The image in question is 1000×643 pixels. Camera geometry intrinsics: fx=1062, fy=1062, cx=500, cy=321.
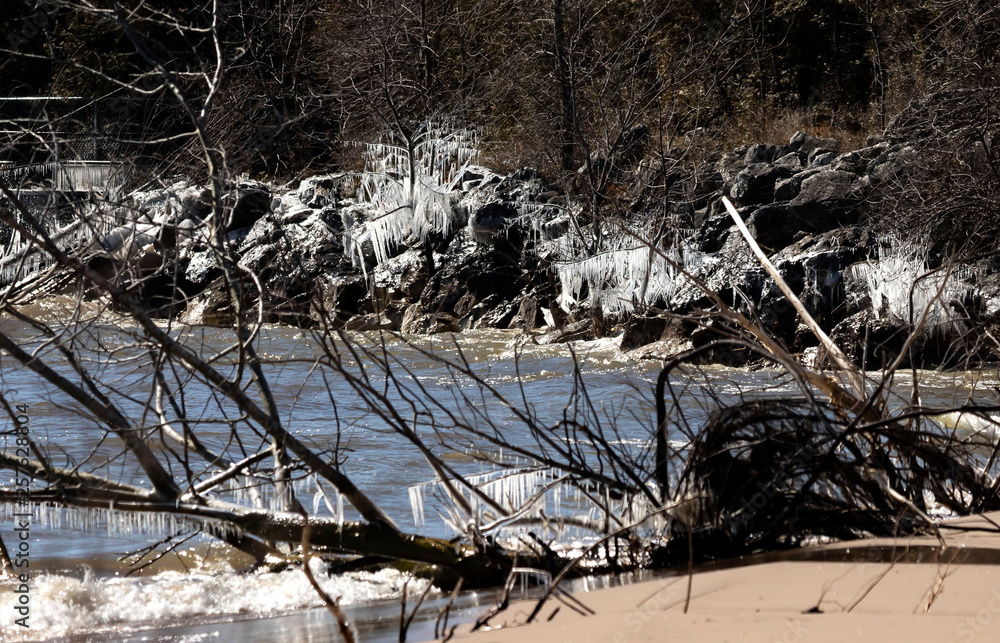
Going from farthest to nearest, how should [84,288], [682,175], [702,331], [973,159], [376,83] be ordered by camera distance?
[376,83], [682,175], [702,331], [973,159], [84,288]

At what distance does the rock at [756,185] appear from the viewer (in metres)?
15.4

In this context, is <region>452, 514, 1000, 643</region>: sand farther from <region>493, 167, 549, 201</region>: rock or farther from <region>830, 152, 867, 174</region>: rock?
<region>493, 167, 549, 201</region>: rock

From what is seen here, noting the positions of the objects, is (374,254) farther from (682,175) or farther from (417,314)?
(682,175)

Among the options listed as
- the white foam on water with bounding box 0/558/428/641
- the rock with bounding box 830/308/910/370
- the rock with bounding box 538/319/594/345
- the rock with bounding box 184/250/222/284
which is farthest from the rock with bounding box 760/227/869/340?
the rock with bounding box 184/250/222/284

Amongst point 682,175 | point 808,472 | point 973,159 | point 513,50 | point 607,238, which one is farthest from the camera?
point 513,50

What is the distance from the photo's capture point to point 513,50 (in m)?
23.2

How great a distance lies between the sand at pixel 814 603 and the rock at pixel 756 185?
12.0 meters

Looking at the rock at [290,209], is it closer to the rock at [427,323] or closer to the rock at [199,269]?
the rock at [199,269]

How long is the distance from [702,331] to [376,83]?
1033 centimetres

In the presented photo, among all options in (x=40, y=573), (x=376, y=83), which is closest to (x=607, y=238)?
(x=376, y=83)

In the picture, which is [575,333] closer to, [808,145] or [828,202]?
[828,202]

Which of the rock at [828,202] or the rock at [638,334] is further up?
the rock at [828,202]

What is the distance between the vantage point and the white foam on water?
4.21 m

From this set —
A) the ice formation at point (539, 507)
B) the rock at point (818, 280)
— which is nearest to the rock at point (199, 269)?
the rock at point (818, 280)
